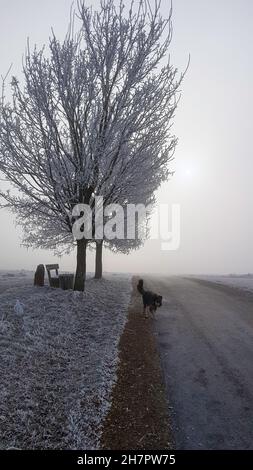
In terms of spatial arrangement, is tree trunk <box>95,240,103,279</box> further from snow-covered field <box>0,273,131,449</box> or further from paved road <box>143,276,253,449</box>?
snow-covered field <box>0,273,131,449</box>

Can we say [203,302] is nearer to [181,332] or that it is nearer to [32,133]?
[181,332]

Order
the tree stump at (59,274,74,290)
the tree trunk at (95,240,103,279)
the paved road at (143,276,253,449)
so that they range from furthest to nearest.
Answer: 1. the tree trunk at (95,240,103,279)
2. the tree stump at (59,274,74,290)
3. the paved road at (143,276,253,449)

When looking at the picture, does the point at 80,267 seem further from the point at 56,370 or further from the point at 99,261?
the point at 99,261

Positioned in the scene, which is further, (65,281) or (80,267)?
(65,281)

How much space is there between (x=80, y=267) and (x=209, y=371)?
9.41 meters

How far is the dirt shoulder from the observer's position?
676 centimetres

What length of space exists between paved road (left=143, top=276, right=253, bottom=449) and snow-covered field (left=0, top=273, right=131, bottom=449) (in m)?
1.60

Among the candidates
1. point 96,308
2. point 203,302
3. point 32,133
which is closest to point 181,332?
point 96,308

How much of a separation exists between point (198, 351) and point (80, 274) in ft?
26.7

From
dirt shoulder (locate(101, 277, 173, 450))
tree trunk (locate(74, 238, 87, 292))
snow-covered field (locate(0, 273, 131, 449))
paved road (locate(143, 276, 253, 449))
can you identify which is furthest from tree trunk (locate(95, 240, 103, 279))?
dirt shoulder (locate(101, 277, 173, 450))

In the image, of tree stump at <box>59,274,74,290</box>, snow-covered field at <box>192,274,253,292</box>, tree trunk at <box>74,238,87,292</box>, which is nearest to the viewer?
tree trunk at <box>74,238,87,292</box>

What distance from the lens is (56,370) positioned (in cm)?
934

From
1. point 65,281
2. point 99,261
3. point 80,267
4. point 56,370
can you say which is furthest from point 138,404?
point 99,261

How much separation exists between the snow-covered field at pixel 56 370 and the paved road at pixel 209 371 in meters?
1.60
